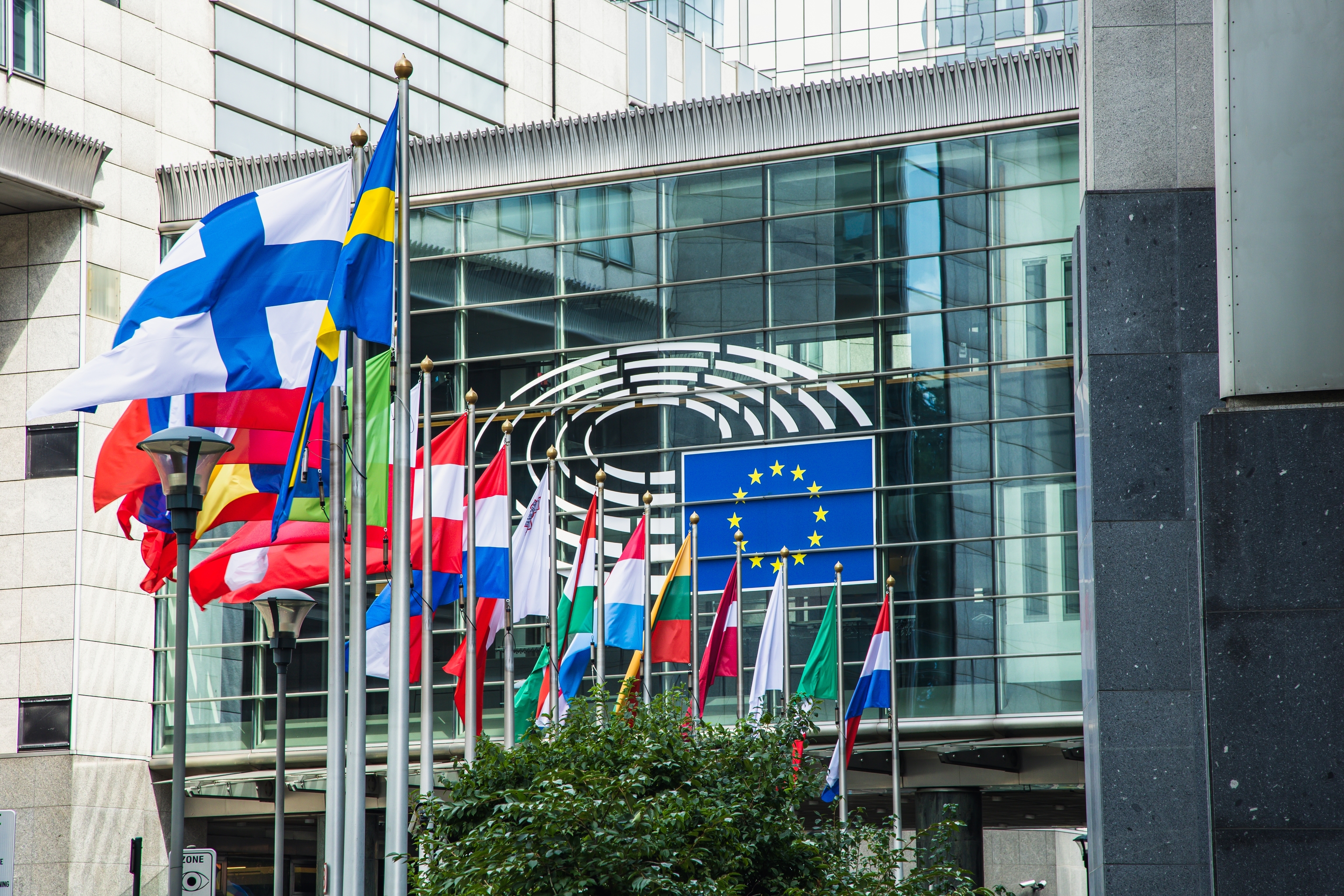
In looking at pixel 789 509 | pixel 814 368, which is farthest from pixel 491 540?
pixel 814 368

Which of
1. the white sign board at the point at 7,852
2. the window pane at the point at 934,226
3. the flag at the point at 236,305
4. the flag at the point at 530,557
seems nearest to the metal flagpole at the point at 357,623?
the flag at the point at 236,305

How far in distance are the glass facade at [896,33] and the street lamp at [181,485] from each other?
30.8 m

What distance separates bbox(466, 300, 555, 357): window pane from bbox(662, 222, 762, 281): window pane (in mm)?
3049

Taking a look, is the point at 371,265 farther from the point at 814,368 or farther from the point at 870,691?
the point at 814,368

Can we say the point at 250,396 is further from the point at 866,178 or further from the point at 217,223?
the point at 866,178

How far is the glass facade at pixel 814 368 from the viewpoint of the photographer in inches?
1358

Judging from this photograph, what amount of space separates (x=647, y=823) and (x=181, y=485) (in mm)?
5649

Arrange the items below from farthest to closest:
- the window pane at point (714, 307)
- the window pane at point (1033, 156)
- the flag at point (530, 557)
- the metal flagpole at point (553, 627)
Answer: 1. the window pane at point (714, 307)
2. the window pane at point (1033, 156)
3. the metal flagpole at point (553, 627)
4. the flag at point (530, 557)

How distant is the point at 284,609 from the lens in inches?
842

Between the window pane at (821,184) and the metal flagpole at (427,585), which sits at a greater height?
the window pane at (821,184)

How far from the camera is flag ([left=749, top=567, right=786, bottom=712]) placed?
28.3 meters

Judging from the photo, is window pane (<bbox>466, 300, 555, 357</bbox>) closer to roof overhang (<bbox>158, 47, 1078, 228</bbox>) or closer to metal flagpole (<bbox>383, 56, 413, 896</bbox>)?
roof overhang (<bbox>158, 47, 1078, 228</bbox>)

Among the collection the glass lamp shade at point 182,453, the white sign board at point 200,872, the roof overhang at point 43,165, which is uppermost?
the roof overhang at point 43,165

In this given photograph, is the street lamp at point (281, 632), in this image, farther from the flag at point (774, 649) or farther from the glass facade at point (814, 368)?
the glass facade at point (814, 368)
